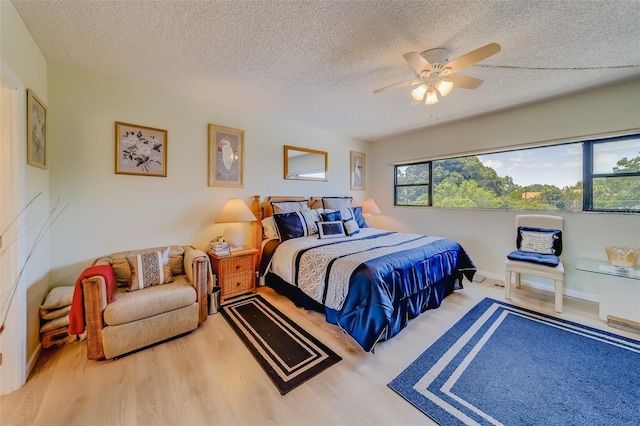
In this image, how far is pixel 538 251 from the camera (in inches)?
121

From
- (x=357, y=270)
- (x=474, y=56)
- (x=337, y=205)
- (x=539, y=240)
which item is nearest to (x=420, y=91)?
(x=474, y=56)

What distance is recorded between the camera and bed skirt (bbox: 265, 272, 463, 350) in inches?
87.0

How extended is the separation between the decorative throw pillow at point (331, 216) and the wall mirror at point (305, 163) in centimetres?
89

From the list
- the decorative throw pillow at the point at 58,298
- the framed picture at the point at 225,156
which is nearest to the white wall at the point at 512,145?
the framed picture at the point at 225,156

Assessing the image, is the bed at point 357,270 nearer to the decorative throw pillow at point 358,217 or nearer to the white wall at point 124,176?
the decorative throw pillow at point 358,217

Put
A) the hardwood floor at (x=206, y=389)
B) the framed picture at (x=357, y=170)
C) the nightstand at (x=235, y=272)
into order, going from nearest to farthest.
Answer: the hardwood floor at (x=206, y=389), the nightstand at (x=235, y=272), the framed picture at (x=357, y=170)

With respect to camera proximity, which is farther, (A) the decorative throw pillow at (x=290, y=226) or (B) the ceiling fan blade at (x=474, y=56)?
(A) the decorative throw pillow at (x=290, y=226)

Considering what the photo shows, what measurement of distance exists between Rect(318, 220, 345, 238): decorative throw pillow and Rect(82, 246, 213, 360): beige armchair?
4.79ft

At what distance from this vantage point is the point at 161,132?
2.82m

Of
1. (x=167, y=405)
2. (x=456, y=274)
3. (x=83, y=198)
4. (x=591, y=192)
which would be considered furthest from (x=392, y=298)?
(x=83, y=198)

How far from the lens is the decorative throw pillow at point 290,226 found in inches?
126

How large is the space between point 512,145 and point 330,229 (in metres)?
2.82

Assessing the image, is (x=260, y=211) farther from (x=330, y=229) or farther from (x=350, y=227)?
(x=350, y=227)

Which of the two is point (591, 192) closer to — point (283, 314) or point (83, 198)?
point (283, 314)
